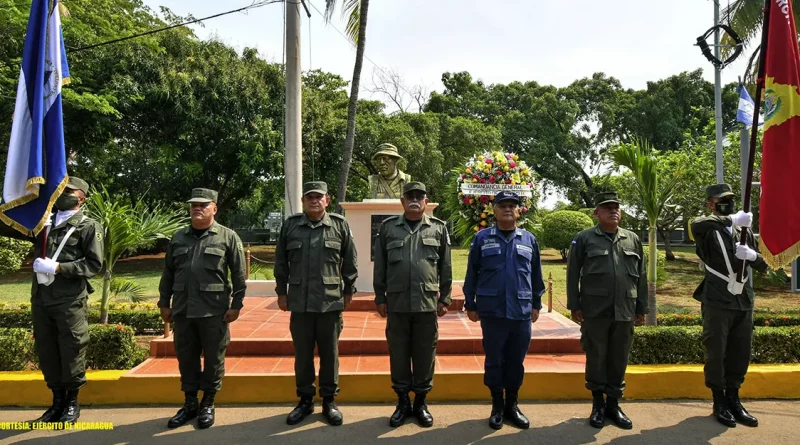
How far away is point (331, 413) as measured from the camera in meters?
3.69

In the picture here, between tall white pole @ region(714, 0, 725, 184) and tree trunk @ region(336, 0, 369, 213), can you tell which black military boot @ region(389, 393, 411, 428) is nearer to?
tree trunk @ region(336, 0, 369, 213)

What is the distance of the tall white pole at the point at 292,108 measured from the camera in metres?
7.81

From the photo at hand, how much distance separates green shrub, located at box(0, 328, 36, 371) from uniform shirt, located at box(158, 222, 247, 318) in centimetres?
189

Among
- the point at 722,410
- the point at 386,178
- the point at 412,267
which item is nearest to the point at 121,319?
the point at 386,178

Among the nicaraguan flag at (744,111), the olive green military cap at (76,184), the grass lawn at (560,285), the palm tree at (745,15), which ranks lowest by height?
the grass lawn at (560,285)

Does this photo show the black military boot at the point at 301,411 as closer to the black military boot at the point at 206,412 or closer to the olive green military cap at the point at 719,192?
the black military boot at the point at 206,412

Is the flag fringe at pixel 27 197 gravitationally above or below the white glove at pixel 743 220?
above

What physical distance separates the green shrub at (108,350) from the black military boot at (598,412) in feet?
13.7

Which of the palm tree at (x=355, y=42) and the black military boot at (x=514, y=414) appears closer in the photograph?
the black military boot at (x=514, y=414)

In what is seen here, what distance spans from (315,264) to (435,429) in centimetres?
154

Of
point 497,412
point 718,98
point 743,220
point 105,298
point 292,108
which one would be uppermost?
point 718,98

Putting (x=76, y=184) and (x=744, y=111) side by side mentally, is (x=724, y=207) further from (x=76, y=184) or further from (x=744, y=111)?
(x=76, y=184)

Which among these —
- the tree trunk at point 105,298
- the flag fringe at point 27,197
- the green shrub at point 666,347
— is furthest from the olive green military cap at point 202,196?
the green shrub at point 666,347

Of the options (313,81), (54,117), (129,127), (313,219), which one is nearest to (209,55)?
(129,127)
